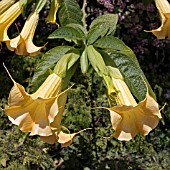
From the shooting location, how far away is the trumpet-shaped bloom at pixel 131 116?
98 centimetres

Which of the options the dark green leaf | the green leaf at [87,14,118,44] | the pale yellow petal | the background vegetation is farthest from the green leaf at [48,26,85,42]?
the background vegetation

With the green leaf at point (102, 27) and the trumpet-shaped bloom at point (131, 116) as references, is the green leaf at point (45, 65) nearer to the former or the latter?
the green leaf at point (102, 27)

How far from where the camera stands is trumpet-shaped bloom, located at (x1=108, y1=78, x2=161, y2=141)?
0.98m

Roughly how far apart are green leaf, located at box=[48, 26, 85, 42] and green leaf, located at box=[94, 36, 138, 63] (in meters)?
0.07

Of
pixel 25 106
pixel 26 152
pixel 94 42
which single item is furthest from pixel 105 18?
A: pixel 26 152

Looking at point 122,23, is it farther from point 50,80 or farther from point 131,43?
point 50,80

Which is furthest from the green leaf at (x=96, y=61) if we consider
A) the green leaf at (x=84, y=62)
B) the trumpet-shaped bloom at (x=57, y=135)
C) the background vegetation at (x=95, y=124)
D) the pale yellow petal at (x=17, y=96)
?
the background vegetation at (x=95, y=124)

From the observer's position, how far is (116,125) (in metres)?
1.02

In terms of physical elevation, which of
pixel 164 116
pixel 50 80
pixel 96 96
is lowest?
pixel 164 116

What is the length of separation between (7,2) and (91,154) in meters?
1.42

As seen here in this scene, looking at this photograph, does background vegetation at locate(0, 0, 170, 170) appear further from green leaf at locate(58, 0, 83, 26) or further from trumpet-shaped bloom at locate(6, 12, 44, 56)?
trumpet-shaped bloom at locate(6, 12, 44, 56)

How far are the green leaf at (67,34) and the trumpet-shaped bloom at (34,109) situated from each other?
8.0 inches

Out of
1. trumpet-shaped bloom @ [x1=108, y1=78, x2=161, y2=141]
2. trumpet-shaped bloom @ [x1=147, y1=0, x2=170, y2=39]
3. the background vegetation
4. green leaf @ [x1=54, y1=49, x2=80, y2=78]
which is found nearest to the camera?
trumpet-shaped bloom @ [x1=108, y1=78, x2=161, y2=141]

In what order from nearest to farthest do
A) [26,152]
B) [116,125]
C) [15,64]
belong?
[116,125], [26,152], [15,64]
